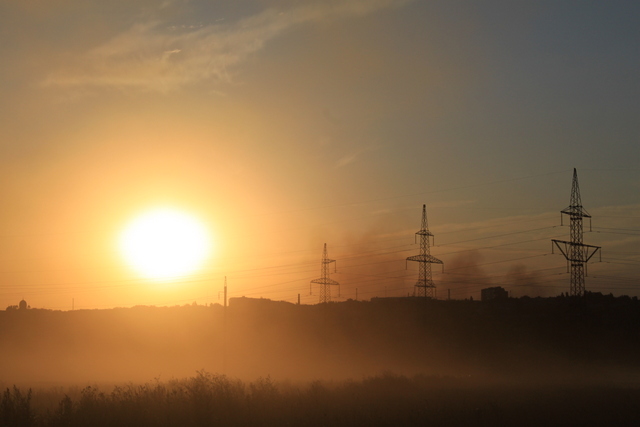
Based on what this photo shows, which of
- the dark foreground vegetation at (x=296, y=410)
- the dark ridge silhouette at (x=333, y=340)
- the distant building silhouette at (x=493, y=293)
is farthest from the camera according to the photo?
the distant building silhouette at (x=493, y=293)

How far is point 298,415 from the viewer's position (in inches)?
964

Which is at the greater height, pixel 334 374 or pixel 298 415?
pixel 298 415

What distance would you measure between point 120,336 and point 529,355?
218ft

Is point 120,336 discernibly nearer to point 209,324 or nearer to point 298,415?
point 209,324

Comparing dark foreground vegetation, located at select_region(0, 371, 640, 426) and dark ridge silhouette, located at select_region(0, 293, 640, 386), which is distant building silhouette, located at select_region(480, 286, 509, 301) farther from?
dark foreground vegetation, located at select_region(0, 371, 640, 426)

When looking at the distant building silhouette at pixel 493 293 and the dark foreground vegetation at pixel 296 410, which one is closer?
the dark foreground vegetation at pixel 296 410

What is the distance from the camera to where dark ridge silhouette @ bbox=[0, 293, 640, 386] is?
71938 mm

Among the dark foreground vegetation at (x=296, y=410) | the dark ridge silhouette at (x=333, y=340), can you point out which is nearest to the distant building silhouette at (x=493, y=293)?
the dark ridge silhouette at (x=333, y=340)

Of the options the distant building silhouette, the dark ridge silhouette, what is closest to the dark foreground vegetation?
the dark ridge silhouette

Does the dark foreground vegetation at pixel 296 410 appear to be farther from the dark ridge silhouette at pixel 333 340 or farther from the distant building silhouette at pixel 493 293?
the distant building silhouette at pixel 493 293

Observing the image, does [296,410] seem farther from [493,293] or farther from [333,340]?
[493,293]

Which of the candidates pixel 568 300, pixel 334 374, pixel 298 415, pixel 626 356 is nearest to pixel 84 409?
pixel 298 415

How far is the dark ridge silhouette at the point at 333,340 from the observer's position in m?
71.9

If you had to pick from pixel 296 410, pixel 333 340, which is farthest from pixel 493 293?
pixel 296 410
